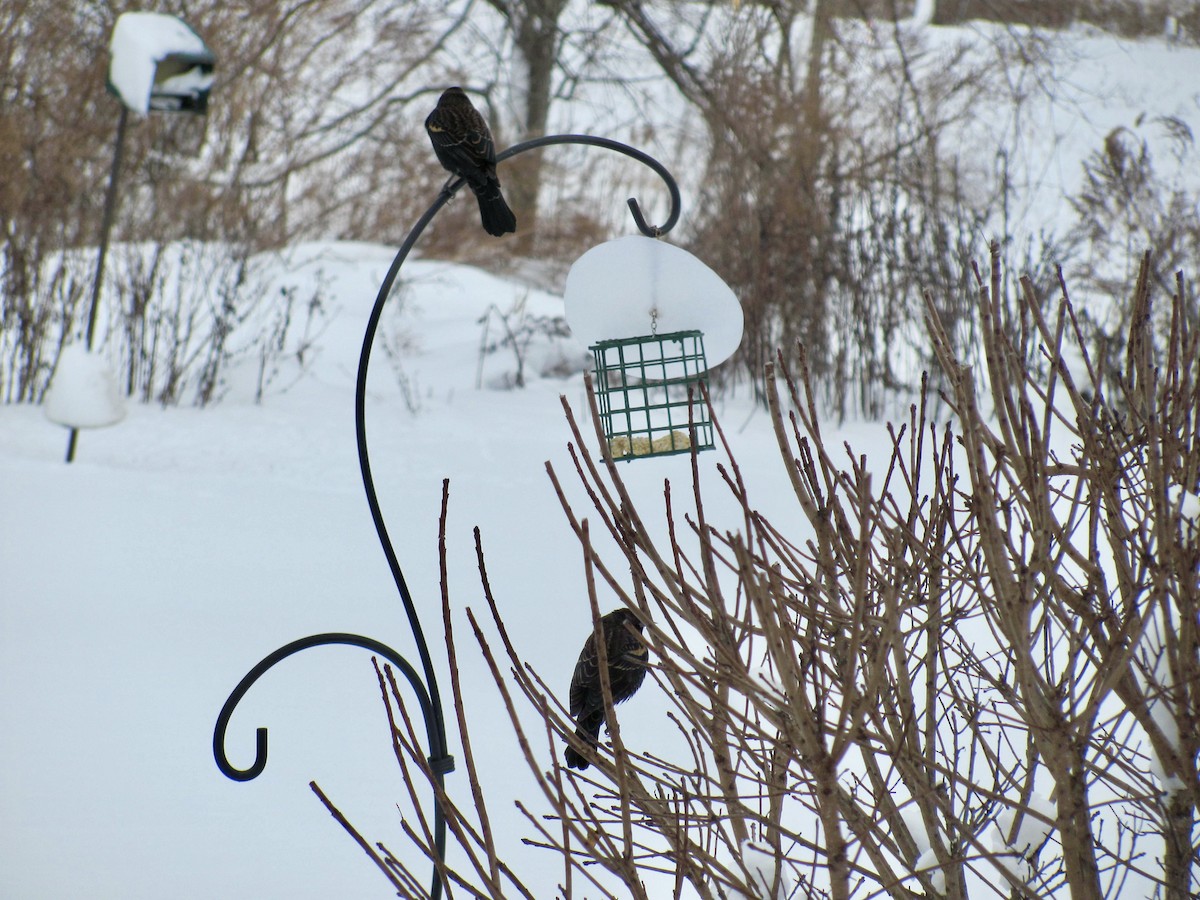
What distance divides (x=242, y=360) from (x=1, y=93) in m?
2.19

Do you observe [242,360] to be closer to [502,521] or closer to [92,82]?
[92,82]

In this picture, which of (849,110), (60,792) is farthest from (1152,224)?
(60,792)

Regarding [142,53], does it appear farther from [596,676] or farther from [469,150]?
[596,676]

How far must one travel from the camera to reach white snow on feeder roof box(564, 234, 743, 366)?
1.96 meters

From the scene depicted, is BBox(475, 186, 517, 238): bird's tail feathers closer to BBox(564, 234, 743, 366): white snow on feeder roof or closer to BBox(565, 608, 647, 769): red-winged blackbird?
BBox(564, 234, 743, 366): white snow on feeder roof

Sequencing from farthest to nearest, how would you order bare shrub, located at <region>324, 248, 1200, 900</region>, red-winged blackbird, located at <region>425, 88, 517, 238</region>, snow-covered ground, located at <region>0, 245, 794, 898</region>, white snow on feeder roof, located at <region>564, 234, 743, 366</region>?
snow-covered ground, located at <region>0, 245, 794, 898</region>, red-winged blackbird, located at <region>425, 88, 517, 238</region>, white snow on feeder roof, located at <region>564, 234, 743, 366</region>, bare shrub, located at <region>324, 248, 1200, 900</region>

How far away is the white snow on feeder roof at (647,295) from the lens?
1.96 meters

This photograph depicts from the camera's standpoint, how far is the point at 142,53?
5.48m

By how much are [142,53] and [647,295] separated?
4.57m

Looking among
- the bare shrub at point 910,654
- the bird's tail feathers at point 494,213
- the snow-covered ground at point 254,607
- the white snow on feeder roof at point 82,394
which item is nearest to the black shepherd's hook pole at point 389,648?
the bird's tail feathers at point 494,213

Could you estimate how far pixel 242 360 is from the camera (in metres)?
7.23

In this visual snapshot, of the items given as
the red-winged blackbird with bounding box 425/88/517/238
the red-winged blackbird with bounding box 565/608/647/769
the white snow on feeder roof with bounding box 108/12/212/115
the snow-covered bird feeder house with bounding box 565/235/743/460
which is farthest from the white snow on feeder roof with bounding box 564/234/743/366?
the white snow on feeder roof with bounding box 108/12/212/115

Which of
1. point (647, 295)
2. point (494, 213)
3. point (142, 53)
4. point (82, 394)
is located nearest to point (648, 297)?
point (647, 295)

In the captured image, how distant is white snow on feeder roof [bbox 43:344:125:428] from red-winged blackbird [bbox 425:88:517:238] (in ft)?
11.0
